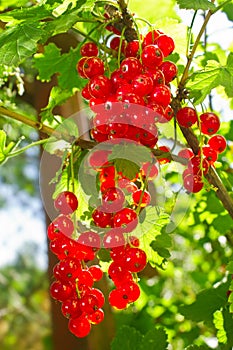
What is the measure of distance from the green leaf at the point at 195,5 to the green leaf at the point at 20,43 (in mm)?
164

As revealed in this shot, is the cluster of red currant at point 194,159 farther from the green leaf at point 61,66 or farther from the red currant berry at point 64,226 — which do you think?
the green leaf at point 61,66

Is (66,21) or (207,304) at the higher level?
(66,21)

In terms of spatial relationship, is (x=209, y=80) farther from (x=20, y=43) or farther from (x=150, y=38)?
(x=20, y=43)

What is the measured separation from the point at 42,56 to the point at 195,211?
1.28 ft

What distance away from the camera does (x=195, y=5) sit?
2.17ft

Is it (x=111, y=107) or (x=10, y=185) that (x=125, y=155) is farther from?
(x=10, y=185)

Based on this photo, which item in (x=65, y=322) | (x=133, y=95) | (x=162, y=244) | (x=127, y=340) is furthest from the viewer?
(x=65, y=322)

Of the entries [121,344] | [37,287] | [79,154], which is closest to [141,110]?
[79,154]

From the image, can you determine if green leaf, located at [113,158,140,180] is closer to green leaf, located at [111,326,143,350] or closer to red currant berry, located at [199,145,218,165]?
red currant berry, located at [199,145,218,165]

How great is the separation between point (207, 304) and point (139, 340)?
4.9 inches

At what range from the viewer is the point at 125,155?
659 millimetres

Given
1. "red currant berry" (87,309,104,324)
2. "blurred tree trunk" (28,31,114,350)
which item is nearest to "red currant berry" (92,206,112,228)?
"red currant berry" (87,309,104,324)

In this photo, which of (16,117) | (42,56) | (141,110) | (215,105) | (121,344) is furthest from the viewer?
(215,105)

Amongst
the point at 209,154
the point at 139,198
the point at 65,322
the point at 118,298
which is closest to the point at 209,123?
the point at 209,154
